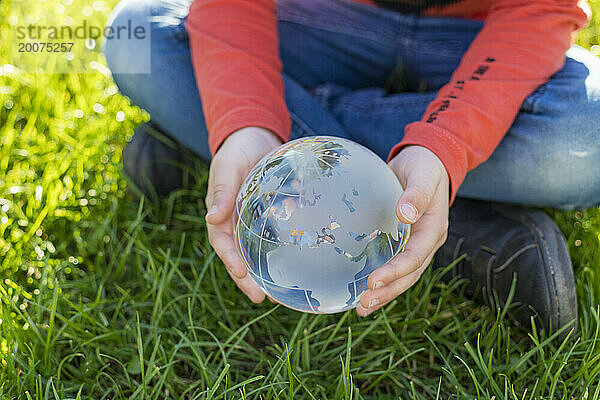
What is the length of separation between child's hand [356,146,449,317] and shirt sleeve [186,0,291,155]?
370 millimetres

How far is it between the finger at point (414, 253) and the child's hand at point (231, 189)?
28cm

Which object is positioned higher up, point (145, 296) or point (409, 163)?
point (409, 163)

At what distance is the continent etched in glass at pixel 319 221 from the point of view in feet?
3.65

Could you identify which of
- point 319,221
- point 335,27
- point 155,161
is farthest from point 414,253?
point 155,161

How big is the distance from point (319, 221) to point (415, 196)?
0.21 metres

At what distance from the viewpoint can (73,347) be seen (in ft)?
4.86

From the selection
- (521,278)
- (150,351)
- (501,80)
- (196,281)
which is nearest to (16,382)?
(150,351)

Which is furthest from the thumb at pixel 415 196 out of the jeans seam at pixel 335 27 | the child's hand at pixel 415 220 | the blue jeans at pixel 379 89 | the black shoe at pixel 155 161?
the black shoe at pixel 155 161

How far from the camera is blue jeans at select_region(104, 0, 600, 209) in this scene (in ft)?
5.25

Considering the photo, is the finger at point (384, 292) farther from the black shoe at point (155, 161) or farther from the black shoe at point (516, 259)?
the black shoe at point (155, 161)

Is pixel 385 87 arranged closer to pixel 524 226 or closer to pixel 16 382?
pixel 524 226

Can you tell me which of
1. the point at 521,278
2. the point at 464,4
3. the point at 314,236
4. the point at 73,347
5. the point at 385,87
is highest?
the point at 464,4

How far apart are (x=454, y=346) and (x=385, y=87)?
90cm

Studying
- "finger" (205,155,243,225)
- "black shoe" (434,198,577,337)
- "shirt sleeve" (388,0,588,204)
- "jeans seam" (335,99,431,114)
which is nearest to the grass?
"black shoe" (434,198,577,337)
